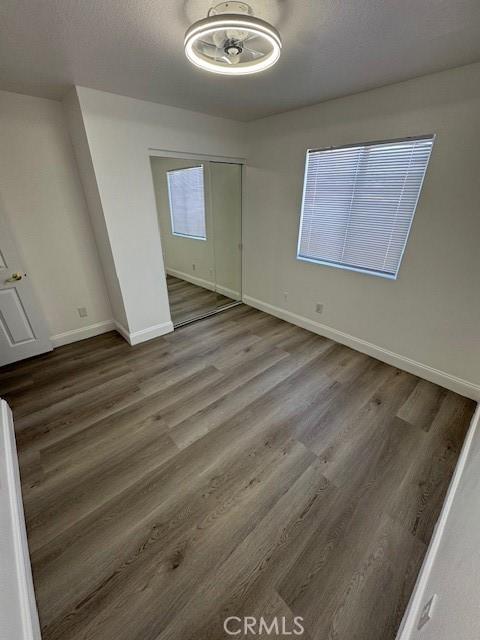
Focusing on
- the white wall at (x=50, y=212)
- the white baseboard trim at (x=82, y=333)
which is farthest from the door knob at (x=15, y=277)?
the white baseboard trim at (x=82, y=333)

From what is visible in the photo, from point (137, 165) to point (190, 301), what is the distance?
87.2 inches

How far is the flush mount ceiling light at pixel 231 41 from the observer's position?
42.7 inches

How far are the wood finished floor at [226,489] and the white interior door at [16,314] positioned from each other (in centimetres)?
23

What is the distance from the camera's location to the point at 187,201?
4355 millimetres

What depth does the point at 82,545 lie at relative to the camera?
1.31 meters

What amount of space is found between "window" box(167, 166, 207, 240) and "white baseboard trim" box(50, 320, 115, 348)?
2180mm

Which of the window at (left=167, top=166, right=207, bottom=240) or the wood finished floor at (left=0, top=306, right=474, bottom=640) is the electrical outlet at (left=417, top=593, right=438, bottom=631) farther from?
the window at (left=167, top=166, right=207, bottom=240)

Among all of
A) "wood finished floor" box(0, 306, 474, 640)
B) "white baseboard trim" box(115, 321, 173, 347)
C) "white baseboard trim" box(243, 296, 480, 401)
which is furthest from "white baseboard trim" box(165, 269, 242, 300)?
"wood finished floor" box(0, 306, 474, 640)

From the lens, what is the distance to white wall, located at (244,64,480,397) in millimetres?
1947

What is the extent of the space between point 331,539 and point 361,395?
124cm

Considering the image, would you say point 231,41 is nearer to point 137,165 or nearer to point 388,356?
point 137,165

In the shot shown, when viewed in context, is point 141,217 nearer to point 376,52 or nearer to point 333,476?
point 376,52

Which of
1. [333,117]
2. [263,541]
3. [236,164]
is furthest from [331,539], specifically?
[236,164]

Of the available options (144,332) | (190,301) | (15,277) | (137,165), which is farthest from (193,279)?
(15,277)
